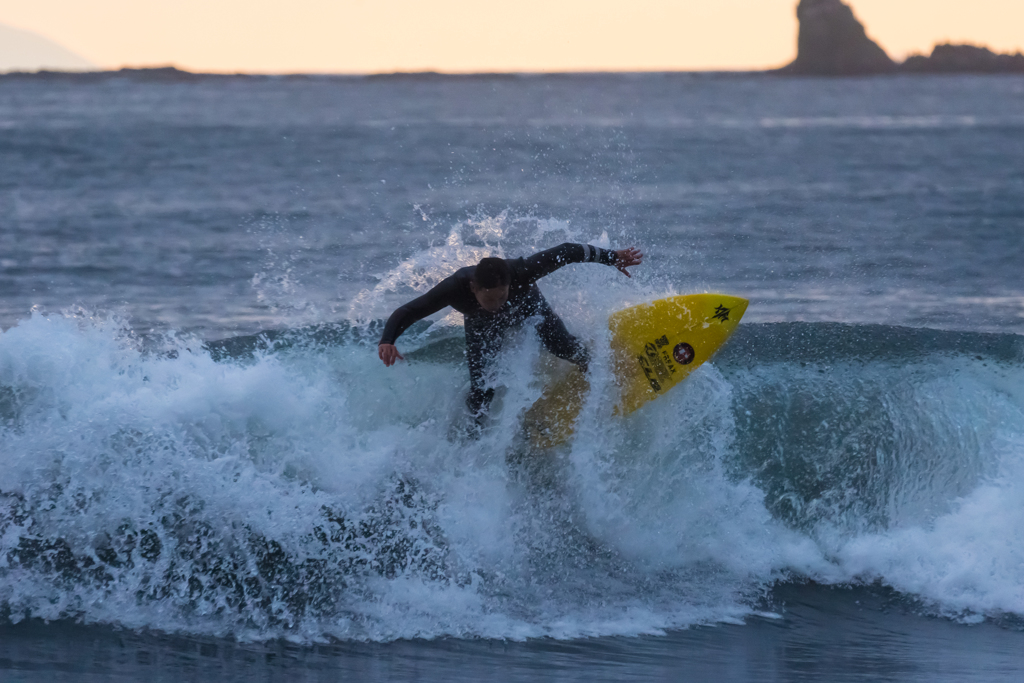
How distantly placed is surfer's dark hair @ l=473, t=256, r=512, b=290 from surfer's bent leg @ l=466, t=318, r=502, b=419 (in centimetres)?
44

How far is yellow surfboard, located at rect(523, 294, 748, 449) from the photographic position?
5910mm

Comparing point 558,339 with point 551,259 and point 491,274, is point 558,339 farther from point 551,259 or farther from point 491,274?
point 491,274

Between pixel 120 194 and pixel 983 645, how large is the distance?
19150 millimetres

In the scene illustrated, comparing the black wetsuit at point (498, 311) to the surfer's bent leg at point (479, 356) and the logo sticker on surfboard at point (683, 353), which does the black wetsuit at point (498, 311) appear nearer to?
the surfer's bent leg at point (479, 356)

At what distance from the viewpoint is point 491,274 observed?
5.07 metres

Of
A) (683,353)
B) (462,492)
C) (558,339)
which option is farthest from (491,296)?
(683,353)

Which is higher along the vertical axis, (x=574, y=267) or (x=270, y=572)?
(x=574, y=267)

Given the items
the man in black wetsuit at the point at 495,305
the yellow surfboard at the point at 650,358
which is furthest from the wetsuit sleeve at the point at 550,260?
the yellow surfboard at the point at 650,358

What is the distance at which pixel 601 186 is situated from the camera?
63.4 feet

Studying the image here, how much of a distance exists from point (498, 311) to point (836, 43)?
333 feet

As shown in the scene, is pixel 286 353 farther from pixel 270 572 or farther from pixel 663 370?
pixel 663 370

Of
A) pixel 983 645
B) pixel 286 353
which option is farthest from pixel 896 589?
pixel 286 353

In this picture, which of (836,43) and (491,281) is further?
(836,43)

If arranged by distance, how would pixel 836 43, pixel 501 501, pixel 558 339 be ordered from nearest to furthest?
1. pixel 501 501
2. pixel 558 339
3. pixel 836 43
